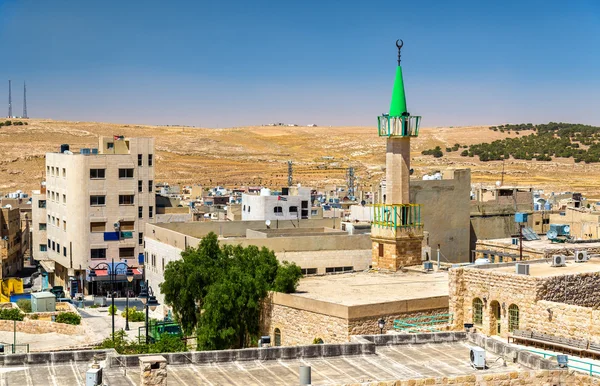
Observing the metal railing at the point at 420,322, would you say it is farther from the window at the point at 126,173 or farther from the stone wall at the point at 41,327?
the window at the point at 126,173

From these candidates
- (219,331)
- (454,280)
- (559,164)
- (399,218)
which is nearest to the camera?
(454,280)

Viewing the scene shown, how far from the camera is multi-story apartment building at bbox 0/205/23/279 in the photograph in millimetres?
64500

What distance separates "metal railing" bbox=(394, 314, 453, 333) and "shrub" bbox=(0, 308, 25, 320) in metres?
21.0

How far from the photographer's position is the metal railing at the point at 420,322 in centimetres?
2409

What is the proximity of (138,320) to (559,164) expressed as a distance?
121 meters

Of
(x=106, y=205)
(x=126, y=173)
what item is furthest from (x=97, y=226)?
(x=126, y=173)

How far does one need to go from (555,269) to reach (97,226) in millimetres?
42924

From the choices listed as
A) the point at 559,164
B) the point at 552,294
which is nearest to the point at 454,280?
the point at 552,294

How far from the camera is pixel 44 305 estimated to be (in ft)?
138

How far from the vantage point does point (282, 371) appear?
627 inches

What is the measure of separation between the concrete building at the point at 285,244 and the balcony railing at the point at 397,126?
7859 mm

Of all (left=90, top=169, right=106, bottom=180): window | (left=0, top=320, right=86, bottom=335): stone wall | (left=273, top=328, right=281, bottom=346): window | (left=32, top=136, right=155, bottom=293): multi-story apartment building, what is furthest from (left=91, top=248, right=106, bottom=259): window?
(left=273, top=328, right=281, bottom=346): window

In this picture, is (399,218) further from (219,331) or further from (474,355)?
(474,355)

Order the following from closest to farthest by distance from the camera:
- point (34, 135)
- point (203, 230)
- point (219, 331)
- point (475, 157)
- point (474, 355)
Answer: point (474, 355) < point (219, 331) < point (203, 230) < point (475, 157) < point (34, 135)
